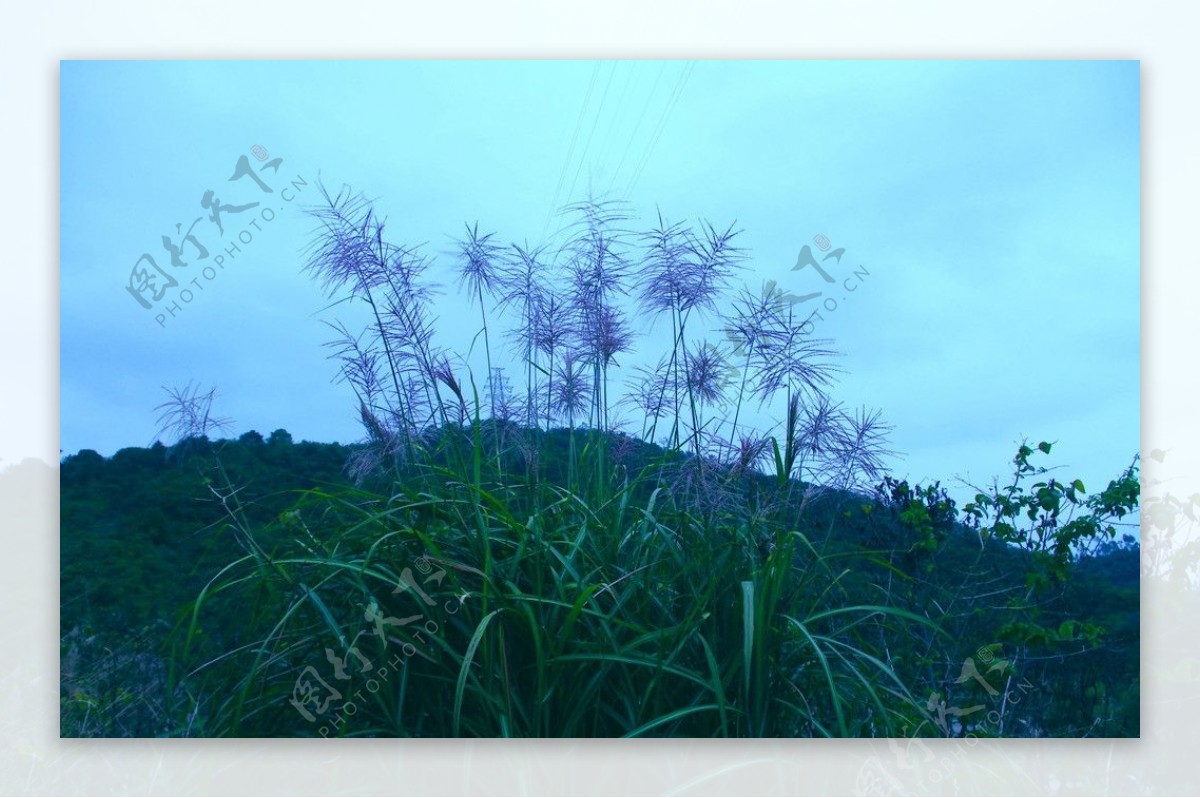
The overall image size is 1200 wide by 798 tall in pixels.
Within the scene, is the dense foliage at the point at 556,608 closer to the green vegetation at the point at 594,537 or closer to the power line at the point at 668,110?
the green vegetation at the point at 594,537

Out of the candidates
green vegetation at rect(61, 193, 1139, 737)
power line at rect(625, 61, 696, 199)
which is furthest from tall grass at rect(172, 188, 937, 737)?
power line at rect(625, 61, 696, 199)

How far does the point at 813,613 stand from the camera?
115 inches

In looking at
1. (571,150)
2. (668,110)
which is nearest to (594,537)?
(571,150)

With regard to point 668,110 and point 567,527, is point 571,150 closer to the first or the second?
point 668,110

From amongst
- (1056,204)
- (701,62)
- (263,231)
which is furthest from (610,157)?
(1056,204)

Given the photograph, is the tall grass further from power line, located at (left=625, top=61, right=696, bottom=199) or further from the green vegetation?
power line, located at (left=625, top=61, right=696, bottom=199)

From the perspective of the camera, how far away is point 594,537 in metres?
2.88

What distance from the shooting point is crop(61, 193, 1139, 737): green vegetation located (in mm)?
2840

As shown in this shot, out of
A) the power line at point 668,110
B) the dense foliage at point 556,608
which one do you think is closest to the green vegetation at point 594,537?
the dense foliage at point 556,608

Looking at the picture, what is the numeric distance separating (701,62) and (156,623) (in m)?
2.22

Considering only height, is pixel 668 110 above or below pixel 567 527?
above

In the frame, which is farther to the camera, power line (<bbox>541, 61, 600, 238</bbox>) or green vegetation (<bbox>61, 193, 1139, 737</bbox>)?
power line (<bbox>541, 61, 600, 238</bbox>)

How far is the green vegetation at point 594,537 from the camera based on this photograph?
2.84m

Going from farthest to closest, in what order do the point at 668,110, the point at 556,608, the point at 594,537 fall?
the point at 668,110 < the point at 594,537 < the point at 556,608
